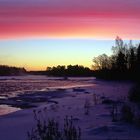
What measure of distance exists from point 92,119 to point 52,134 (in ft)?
18.5

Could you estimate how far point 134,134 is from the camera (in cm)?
1079

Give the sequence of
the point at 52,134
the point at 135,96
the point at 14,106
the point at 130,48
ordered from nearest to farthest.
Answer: the point at 52,134 → the point at 135,96 → the point at 14,106 → the point at 130,48

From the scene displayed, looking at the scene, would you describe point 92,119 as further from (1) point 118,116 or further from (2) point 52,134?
(2) point 52,134

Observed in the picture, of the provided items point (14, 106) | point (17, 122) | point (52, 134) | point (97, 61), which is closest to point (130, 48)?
point (97, 61)

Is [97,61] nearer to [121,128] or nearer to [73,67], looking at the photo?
[73,67]


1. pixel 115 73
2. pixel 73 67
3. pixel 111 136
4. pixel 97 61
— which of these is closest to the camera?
pixel 111 136

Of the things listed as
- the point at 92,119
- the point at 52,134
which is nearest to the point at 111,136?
the point at 52,134

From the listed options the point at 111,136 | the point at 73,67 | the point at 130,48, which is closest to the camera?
the point at 111,136

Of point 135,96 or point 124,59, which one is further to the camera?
point 124,59

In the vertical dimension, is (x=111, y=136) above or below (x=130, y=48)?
below

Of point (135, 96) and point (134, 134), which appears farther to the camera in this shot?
point (135, 96)

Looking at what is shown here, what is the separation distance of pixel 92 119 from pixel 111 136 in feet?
12.8

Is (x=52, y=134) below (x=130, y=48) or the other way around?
below

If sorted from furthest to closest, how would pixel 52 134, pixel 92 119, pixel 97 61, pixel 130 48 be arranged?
1. pixel 97 61
2. pixel 130 48
3. pixel 92 119
4. pixel 52 134
